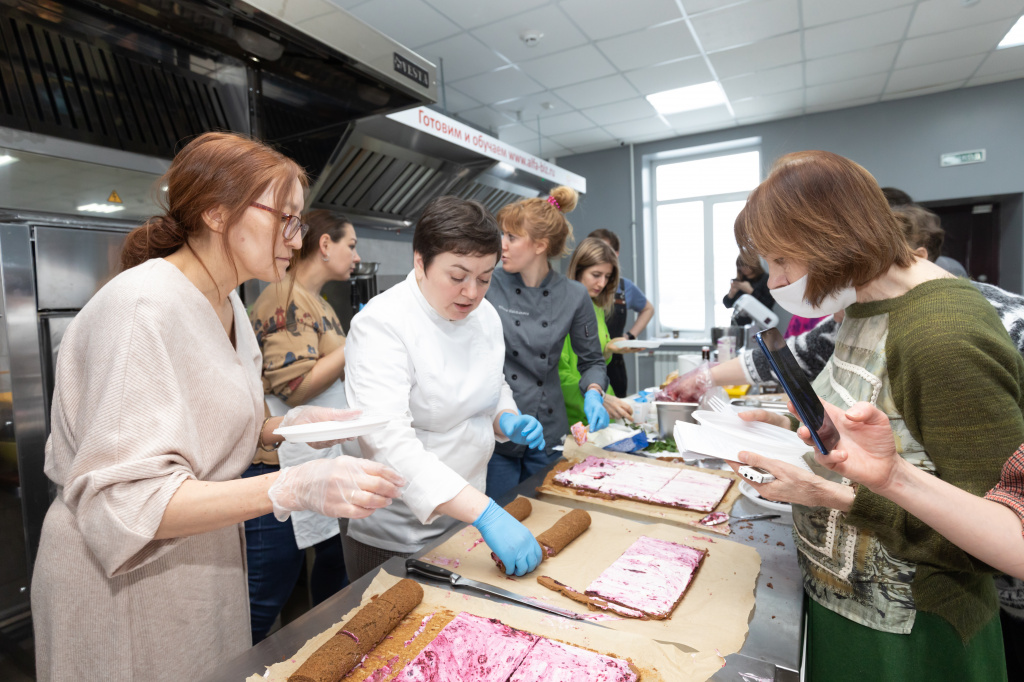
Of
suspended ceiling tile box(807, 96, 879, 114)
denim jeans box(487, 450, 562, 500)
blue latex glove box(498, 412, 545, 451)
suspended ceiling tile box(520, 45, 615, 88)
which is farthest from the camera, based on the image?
suspended ceiling tile box(807, 96, 879, 114)

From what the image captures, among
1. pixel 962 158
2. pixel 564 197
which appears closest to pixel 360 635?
pixel 564 197

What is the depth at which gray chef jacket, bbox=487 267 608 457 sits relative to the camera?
88.3 inches

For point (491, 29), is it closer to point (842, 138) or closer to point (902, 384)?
point (902, 384)

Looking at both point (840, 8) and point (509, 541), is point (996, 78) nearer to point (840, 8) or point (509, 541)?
point (840, 8)

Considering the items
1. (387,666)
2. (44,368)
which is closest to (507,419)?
(387,666)

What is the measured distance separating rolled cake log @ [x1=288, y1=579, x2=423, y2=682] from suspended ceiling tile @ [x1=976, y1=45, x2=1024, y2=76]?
6613 millimetres

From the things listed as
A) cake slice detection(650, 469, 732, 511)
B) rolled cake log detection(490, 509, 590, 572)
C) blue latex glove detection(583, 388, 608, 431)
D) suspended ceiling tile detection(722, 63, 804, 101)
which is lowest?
cake slice detection(650, 469, 732, 511)

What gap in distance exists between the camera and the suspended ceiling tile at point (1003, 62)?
4.84 metres

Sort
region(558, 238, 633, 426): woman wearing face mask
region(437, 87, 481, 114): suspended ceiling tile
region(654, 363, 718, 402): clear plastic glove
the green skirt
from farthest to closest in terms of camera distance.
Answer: region(437, 87, 481, 114): suspended ceiling tile
region(558, 238, 633, 426): woman wearing face mask
region(654, 363, 718, 402): clear plastic glove
the green skirt

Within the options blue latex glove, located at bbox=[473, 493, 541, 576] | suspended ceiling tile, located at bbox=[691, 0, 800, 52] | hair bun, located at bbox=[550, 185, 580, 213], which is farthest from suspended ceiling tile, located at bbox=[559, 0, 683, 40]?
blue latex glove, located at bbox=[473, 493, 541, 576]

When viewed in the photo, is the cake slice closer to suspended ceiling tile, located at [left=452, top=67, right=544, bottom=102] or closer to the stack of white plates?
the stack of white plates

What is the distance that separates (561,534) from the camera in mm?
1354

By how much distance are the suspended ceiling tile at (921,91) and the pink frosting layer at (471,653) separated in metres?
6.92

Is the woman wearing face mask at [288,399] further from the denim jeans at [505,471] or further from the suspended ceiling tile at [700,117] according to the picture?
the suspended ceiling tile at [700,117]
